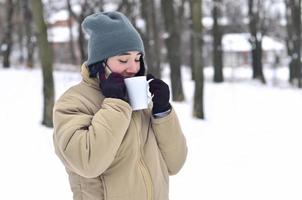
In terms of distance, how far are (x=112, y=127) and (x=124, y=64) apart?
0.34m

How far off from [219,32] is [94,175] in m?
24.7

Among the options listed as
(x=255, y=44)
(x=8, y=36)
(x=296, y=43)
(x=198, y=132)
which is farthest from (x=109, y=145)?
(x=255, y=44)

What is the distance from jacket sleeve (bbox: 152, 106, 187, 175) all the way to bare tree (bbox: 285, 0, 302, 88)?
76.8 feet

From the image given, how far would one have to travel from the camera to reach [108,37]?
8.07 feet

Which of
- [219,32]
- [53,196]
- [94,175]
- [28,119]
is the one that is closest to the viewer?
[94,175]

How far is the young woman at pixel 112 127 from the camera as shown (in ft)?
7.43

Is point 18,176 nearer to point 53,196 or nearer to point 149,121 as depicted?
point 53,196

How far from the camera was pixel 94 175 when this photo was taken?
2.30 metres

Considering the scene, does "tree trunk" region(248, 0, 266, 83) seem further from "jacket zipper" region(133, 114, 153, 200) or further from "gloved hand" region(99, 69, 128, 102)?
"gloved hand" region(99, 69, 128, 102)

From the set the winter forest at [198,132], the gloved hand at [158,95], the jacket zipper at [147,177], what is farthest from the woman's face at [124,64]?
the winter forest at [198,132]

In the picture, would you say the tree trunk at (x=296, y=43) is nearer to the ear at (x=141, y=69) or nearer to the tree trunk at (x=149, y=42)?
the tree trunk at (x=149, y=42)

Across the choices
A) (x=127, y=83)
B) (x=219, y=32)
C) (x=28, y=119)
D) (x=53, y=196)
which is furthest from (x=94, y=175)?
(x=219, y=32)

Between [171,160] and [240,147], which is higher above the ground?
[171,160]

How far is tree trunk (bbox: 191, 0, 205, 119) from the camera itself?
1213 cm
